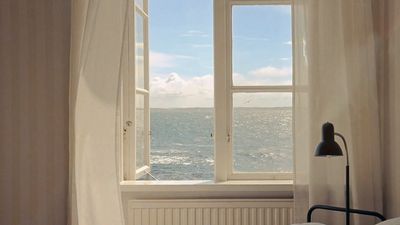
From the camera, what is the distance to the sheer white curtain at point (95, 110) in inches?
105

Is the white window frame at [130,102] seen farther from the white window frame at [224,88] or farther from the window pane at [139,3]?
the white window frame at [224,88]

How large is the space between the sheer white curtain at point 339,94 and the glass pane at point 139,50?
1.08m

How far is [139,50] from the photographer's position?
3150mm

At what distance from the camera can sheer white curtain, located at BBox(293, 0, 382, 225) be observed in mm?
2646

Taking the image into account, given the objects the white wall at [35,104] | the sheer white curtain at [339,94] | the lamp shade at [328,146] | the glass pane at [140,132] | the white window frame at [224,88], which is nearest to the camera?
the lamp shade at [328,146]

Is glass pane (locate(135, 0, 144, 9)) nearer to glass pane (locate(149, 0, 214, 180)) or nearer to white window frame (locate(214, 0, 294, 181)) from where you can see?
glass pane (locate(149, 0, 214, 180))

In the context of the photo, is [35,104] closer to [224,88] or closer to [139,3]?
[139,3]

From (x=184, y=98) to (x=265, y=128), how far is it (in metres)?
0.69

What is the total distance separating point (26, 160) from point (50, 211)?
0.35m

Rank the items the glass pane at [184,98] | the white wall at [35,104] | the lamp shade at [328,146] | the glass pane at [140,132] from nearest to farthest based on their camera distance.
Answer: the lamp shade at [328,146], the white wall at [35,104], the glass pane at [140,132], the glass pane at [184,98]

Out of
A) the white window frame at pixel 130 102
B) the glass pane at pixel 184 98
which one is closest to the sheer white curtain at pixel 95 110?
the white window frame at pixel 130 102

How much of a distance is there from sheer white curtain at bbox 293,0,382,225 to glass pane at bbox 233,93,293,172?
0.33m

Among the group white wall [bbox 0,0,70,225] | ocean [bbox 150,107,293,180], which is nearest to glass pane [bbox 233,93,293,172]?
ocean [bbox 150,107,293,180]

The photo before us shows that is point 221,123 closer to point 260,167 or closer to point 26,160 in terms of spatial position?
point 260,167
